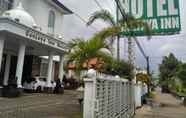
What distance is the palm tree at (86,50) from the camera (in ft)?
35.0

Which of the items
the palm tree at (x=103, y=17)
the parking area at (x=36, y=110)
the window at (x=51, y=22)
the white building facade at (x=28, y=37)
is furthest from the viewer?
the window at (x=51, y=22)

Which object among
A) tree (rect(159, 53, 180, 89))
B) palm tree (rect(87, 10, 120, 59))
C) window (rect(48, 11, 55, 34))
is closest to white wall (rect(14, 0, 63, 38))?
window (rect(48, 11, 55, 34))

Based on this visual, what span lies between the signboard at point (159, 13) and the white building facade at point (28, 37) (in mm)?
6891

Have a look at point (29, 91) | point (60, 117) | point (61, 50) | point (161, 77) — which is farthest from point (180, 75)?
point (161, 77)

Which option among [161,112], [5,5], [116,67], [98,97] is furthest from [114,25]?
[5,5]

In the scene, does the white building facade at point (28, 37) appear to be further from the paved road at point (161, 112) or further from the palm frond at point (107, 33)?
the paved road at point (161, 112)

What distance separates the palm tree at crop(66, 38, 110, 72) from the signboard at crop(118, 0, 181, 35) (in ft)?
42.6

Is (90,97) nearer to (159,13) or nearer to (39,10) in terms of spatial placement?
(39,10)

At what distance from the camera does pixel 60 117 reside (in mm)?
8414

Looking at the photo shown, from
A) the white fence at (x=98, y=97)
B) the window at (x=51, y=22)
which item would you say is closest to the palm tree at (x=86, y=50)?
the white fence at (x=98, y=97)

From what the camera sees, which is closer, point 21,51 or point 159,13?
point 21,51

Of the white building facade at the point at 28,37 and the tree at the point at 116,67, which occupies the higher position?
the white building facade at the point at 28,37

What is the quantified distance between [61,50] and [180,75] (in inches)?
573

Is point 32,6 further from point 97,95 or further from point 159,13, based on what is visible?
point 97,95
